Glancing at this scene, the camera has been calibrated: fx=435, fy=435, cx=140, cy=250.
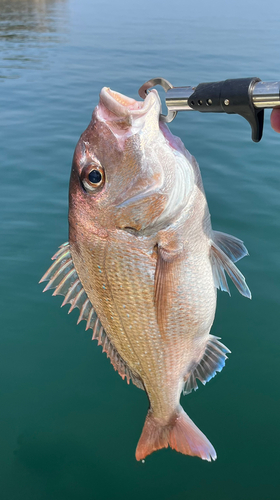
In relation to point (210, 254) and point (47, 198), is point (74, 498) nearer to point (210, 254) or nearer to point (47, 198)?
point (210, 254)

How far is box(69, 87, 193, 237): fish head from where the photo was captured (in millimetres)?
1907

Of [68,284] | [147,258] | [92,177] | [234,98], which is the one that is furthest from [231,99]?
[68,284]

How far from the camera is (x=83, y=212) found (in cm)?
212

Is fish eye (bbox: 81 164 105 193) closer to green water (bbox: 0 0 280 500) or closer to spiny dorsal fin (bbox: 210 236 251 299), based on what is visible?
spiny dorsal fin (bbox: 210 236 251 299)

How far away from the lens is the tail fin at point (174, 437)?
241 centimetres

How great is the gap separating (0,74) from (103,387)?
40.5ft


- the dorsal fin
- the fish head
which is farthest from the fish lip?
the dorsal fin

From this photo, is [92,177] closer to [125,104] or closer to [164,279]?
[125,104]

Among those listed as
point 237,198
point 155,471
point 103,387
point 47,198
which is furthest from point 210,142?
point 155,471

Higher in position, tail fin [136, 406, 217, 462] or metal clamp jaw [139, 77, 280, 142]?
metal clamp jaw [139, 77, 280, 142]

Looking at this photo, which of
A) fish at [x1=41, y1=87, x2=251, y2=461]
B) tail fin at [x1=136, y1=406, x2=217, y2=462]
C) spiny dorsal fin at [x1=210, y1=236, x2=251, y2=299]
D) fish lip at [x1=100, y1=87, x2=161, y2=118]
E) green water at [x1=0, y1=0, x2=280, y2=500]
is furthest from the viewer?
green water at [x1=0, y1=0, x2=280, y2=500]

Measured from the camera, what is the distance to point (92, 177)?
202cm

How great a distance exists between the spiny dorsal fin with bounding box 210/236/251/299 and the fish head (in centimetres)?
36

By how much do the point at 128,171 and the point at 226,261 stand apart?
2.33ft
